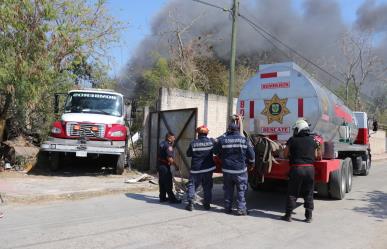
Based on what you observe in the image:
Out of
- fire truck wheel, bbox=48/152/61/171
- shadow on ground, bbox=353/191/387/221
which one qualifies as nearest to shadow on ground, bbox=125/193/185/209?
shadow on ground, bbox=353/191/387/221

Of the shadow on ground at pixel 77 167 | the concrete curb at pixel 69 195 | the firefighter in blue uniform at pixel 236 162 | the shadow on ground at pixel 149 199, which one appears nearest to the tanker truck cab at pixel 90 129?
the shadow on ground at pixel 77 167

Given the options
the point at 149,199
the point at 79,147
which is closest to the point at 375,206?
the point at 149,199

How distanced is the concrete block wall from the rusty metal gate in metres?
0.70

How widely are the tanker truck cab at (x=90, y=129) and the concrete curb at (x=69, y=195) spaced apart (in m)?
2.00

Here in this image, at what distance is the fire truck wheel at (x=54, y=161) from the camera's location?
1341cm

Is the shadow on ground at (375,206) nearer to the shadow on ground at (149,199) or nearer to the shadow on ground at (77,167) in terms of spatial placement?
the shadow on ground at (149,199)

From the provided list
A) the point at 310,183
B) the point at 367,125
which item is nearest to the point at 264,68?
the point at 310,183

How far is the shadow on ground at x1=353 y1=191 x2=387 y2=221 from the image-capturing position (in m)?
9.40

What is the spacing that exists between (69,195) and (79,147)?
120 inches

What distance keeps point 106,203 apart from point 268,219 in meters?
3.19

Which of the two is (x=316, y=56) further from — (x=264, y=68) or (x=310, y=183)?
(x=310, y=183)

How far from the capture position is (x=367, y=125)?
18.8m

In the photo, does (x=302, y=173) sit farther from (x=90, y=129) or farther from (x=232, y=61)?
(x=232, y=61)

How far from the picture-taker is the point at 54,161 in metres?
13.5
